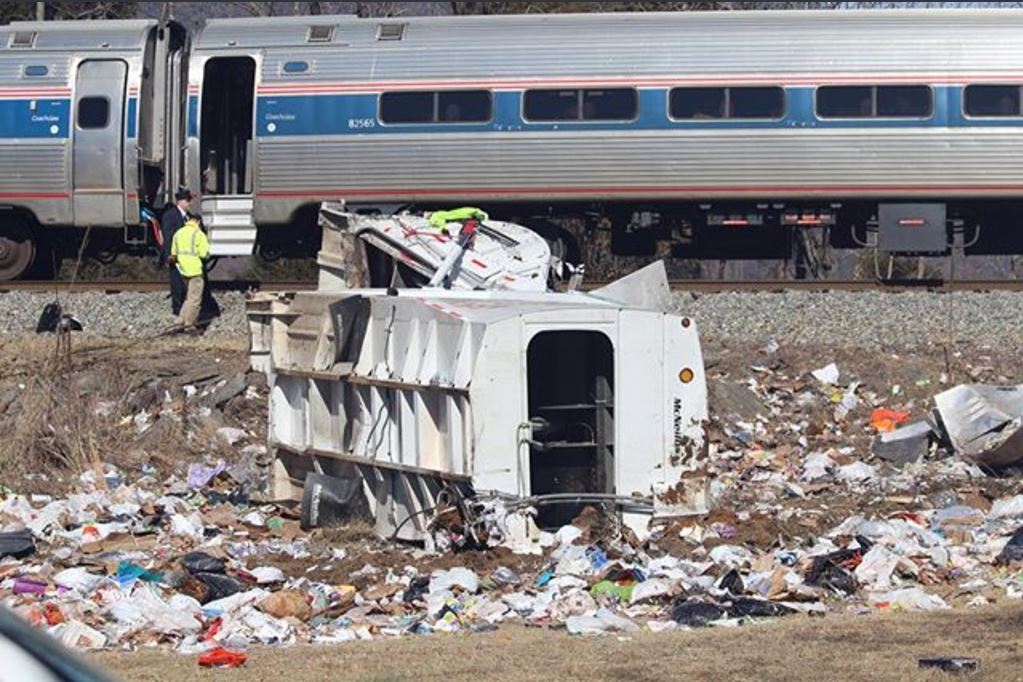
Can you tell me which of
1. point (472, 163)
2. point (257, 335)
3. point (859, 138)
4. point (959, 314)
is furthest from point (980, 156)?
point (257, 335)

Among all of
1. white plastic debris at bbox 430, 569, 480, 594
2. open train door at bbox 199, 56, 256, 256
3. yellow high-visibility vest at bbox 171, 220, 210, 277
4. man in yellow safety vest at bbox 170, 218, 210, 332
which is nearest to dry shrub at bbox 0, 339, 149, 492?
man in yellow safety vest at bbox 170, 218, 210, 332

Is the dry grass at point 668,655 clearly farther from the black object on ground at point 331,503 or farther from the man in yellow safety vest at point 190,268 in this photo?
the man in yellow safety vest at point 190,268

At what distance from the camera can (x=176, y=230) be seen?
1933 centimetres

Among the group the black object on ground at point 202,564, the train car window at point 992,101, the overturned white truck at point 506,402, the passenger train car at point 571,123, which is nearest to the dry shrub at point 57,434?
the overturned white truck at point 506,402

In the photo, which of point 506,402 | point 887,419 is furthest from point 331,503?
point 887,419

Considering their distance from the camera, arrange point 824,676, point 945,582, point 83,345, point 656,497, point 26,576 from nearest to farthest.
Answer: point 824,676 < point 945,582 < point 26,576 < point 656,497 < point 83,345

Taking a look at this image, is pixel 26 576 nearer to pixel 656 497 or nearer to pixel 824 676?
pixel 656 497

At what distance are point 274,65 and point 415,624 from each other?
530 inches

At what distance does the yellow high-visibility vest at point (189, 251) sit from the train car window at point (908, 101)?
7.95 meters

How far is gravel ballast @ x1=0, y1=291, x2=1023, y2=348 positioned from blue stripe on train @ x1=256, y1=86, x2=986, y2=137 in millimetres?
2860

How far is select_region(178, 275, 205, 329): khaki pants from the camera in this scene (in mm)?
18266

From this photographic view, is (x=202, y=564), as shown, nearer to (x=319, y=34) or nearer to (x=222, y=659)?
(x=222, y=659)

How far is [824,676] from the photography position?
765 centimetres

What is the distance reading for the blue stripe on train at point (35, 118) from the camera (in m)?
22.1
